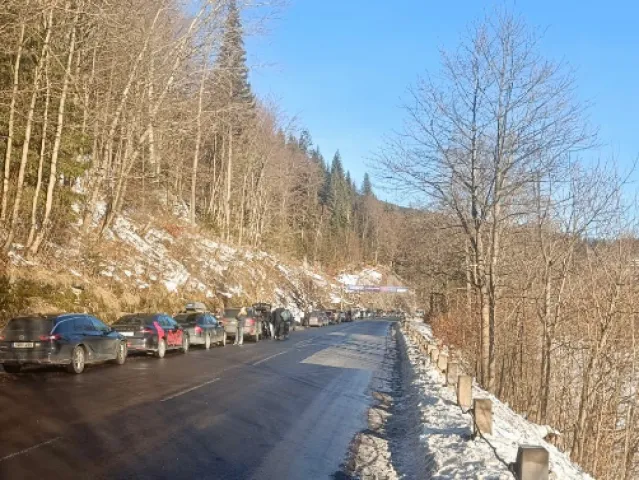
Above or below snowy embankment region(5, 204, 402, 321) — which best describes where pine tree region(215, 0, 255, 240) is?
above

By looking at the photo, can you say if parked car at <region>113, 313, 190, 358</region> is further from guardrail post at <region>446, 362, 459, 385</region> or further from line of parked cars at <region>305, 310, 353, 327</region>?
line of parked cars at <region>305, 310, 353, 327</region>

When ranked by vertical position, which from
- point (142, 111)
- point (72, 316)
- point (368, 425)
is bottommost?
point (368, 425)

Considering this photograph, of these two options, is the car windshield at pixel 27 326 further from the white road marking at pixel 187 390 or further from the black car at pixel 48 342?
the white road marking at pixel 187 390

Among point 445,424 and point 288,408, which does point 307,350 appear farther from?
point 445,424

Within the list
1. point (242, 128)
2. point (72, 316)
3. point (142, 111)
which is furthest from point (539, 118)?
point (242, 128)

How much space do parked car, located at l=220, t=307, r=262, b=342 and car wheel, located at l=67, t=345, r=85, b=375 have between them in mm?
15507

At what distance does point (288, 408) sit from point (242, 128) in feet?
186

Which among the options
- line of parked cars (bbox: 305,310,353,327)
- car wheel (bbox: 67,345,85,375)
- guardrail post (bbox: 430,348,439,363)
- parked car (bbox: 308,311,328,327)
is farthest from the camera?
line of parked cars (bbox: 305,310,353,327)

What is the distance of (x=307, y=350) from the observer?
28.0m

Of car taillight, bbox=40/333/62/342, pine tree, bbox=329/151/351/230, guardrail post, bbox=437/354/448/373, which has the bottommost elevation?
guardrail post, bbox=437/354/448/373

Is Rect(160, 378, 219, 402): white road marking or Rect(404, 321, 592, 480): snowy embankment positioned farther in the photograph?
Rect(160, 378, 219, 402): white road marking

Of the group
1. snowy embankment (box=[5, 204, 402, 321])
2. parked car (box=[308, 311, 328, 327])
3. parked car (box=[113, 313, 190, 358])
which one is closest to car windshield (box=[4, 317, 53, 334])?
parked car (box=[113, 313, 190, 358])

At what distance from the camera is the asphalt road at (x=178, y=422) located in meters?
7.60

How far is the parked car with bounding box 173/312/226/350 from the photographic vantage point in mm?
26820
